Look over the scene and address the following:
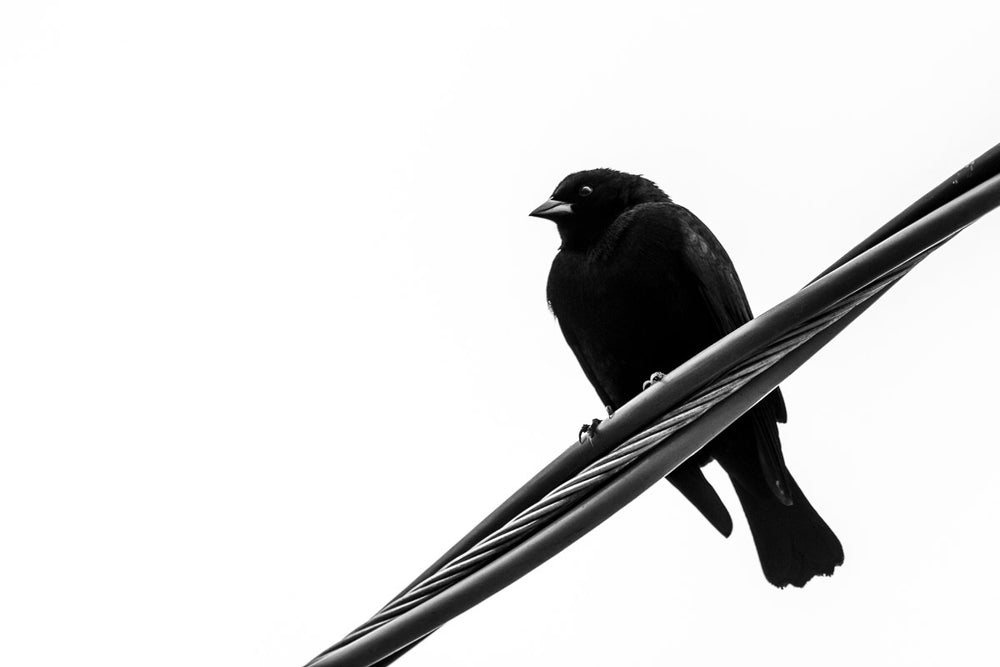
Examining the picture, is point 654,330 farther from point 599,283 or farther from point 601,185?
point 601,185

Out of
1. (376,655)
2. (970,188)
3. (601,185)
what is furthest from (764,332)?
(601,185)

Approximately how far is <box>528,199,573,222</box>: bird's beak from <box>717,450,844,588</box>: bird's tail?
1.24m

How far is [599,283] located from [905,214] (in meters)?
2.55

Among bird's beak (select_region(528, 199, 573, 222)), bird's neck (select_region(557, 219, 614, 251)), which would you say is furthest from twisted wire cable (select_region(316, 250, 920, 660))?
bird's beak (select_region(528, 199, 573, 222))

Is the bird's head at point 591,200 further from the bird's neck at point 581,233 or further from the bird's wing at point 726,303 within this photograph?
the bird's wing at point 726,303

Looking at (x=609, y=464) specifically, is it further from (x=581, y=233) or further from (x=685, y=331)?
(x=581, y=233)

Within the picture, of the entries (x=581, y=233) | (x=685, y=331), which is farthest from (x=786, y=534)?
(x=581, y=233)

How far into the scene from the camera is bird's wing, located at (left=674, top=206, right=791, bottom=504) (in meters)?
4.40

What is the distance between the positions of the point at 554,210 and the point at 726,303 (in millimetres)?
966

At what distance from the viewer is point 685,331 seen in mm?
4625

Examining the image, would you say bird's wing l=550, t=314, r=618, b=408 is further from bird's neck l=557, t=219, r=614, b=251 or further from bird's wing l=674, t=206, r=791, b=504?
bird's wing l=674, t=206, r=791, b=504

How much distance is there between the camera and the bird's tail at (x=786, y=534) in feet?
14.8

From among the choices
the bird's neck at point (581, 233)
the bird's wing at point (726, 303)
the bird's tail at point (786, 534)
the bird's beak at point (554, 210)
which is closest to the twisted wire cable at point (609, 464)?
the bird's wing at point (726, 303)

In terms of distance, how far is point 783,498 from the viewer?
14.5ft
